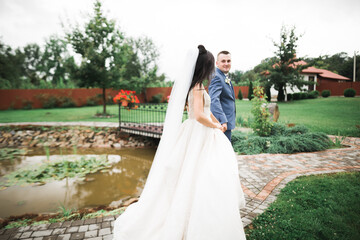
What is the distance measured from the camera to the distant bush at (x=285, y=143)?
19.8ft

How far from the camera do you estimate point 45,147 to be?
865 cm

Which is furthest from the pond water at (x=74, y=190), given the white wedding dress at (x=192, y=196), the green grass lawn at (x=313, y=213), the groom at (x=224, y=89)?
the green grass lawn at (x=313, y=213)

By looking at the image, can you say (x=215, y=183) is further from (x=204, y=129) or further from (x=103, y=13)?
(x=103, y=13)

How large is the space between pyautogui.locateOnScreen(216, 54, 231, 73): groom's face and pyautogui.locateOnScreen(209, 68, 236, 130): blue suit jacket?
11cm

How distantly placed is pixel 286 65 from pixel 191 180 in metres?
19.2

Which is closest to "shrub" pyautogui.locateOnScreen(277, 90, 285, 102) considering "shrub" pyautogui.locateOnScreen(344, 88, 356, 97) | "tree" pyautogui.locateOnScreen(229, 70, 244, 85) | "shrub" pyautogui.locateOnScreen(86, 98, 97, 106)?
"shrub" pyautogui.locateOnScreen(344, 88, 356, 97)

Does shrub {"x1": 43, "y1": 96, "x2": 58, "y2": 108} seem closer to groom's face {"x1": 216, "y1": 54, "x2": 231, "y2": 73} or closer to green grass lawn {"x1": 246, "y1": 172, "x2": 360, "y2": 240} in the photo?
groom's face {"x1": 216, "y1": 54, "x2": 231, "y2": 73}

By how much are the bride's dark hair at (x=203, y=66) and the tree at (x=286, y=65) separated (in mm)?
17952

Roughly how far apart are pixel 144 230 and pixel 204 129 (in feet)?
4.21

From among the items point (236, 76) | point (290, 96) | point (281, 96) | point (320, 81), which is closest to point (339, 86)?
point (290, 96)

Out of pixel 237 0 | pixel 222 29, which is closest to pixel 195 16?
pixel 222 29

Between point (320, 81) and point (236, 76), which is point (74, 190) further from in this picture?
point (236, 76)

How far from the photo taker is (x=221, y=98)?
3.40 metres

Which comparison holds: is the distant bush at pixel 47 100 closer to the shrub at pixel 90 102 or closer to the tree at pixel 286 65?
the shrub at pixel 90 102
